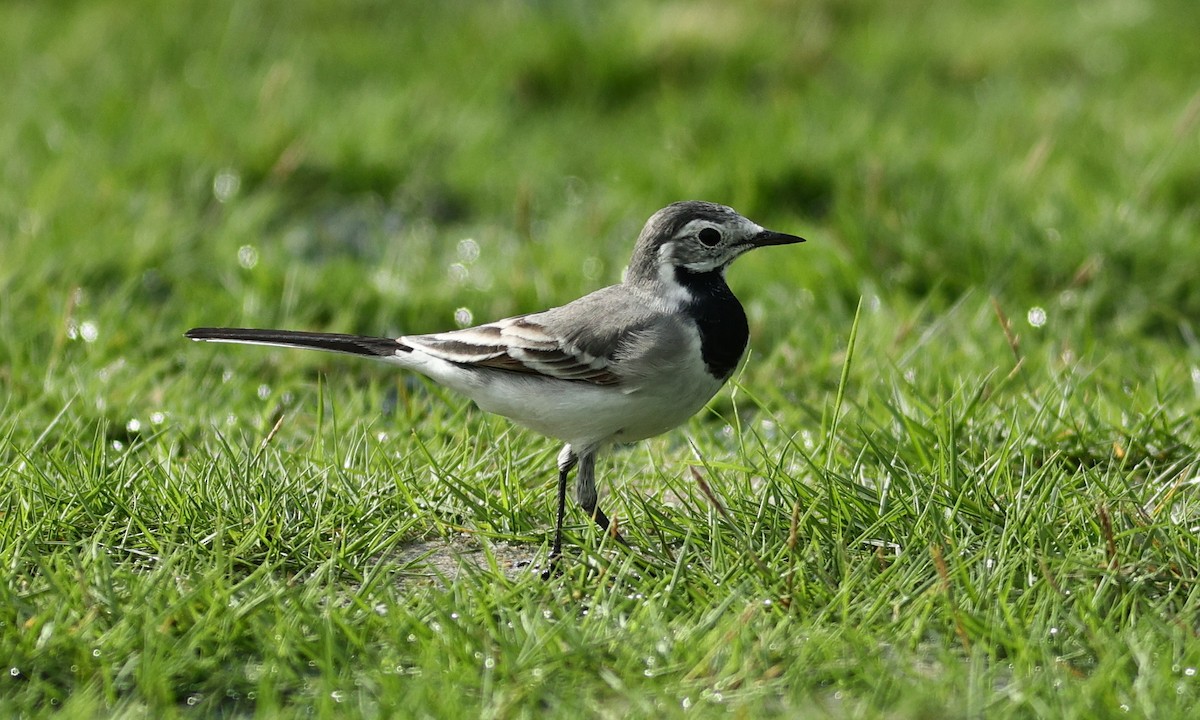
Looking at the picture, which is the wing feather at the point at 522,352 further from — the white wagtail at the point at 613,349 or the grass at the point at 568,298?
the grass at the point at 568,298

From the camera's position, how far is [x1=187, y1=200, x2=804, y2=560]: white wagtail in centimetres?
430

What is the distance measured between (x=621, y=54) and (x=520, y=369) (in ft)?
17.1

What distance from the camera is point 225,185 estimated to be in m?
7.55

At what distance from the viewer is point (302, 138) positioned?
790cm

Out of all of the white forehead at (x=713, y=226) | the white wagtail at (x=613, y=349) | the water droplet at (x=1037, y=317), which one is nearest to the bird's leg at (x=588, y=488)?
the white wagtail at (x=613, y=349)

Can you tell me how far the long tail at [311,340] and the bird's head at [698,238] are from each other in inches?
35.9

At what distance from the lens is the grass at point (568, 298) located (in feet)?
11.7

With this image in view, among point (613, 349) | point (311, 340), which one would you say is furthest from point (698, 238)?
point (311, 340)

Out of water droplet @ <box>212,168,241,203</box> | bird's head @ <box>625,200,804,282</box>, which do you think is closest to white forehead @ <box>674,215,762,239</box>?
bird's head @ <box>625,200,804,282</box>

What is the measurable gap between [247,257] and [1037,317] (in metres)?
3.72

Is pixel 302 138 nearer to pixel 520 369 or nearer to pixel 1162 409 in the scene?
pixel 520 369

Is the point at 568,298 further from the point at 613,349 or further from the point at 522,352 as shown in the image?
the point at 613,349

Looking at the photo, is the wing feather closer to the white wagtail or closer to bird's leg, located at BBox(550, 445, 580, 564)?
the white wagtail

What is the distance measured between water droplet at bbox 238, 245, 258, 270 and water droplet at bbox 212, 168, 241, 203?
27.4 inches
